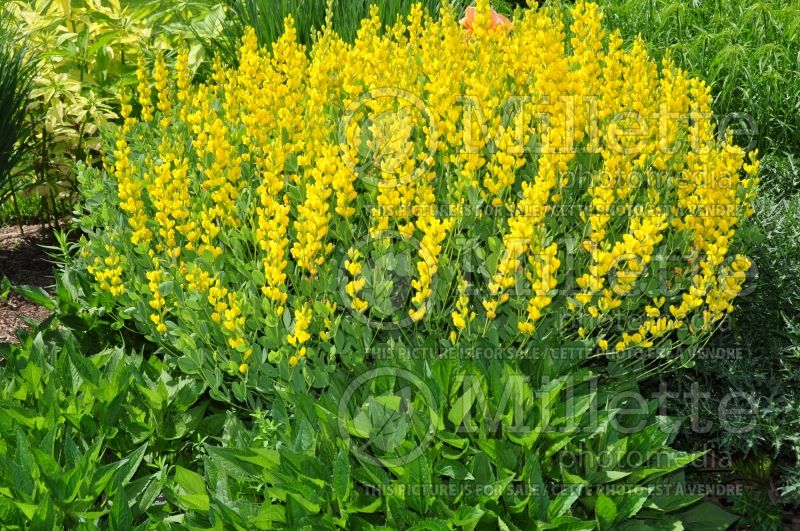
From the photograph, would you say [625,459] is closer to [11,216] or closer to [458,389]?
[458,389]

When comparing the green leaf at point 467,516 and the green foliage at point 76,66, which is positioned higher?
the green foliage at point 76,66

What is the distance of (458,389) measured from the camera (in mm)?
2639

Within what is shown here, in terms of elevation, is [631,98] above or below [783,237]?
above

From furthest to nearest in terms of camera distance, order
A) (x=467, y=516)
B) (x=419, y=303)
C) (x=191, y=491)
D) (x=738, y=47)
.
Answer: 1. (x=738, y=47)
2. (x=419, y=303)
3. (x=191, y=491)
4. (x=467, y=516)

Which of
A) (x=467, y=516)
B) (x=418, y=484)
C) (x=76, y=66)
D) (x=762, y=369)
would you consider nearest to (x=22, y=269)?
(x=76, y=66)

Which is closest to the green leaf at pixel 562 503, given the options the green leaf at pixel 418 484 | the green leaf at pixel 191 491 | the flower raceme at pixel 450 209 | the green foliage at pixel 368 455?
the green foliage at pixel 368 455

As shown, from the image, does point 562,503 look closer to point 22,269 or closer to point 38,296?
point 38,296

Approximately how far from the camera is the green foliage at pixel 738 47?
498cm

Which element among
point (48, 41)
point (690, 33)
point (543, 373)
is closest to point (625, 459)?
point (543, 373)

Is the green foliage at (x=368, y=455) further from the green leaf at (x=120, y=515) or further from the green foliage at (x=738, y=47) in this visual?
the green foliage at (x=738, y=47)

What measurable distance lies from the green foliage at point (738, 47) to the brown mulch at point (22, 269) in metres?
3.79

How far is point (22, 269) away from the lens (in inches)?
207

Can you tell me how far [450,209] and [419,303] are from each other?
31 cm

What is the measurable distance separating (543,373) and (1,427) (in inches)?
66.6
